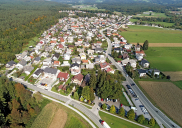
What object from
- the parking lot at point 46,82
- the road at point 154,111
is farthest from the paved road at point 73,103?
Result: the road at point 154,111

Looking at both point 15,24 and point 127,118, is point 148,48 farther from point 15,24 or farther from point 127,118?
point 15,24

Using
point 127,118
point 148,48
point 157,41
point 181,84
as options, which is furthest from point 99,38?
point 127,118

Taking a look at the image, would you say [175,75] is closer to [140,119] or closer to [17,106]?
[140,119]

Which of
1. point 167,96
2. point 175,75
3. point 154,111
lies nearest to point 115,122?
point 154,111

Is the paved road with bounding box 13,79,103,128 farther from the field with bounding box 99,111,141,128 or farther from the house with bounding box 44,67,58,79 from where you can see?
the house with bounding box 44,67,58,79

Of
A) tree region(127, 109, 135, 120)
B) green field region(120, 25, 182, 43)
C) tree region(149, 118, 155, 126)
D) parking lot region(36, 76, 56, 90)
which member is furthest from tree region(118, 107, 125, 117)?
green field region(120, 25, 182, 43)

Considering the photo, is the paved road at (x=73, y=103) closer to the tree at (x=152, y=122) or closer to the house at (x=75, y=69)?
the tree at (x=152, y=122)
